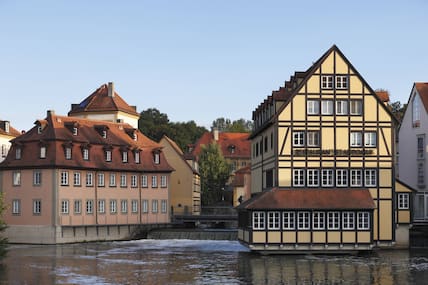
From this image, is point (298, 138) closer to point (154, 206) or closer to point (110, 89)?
point (154, 206)

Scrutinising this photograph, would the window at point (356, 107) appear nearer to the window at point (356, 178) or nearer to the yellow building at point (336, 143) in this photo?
the yellow building at point (336, 143)

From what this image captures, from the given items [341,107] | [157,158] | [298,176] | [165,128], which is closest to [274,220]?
[298,176]

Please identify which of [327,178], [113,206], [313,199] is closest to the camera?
[313,199]

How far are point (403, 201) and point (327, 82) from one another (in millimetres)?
10708

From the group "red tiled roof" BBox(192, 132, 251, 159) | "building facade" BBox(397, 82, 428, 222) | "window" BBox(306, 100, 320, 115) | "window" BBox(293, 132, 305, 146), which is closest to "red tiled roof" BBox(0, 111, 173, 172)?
"window" BBox(293, 132, 305, 146)

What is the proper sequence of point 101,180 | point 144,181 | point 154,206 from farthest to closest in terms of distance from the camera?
point 154,206 → point 144,181 → point 101,180

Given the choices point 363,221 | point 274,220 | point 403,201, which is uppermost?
point 403,201

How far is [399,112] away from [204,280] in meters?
60.4

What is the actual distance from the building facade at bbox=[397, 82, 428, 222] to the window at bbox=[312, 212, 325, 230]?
1508 centimetres

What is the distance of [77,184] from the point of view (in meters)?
66.9

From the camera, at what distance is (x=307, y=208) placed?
165ft

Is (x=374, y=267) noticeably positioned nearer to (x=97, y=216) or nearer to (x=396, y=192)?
(x=396, y=192)

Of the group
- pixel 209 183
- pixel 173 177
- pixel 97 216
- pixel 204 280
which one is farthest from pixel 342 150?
pixel 209 183

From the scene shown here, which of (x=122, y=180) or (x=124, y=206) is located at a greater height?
(x=122, y=180)
